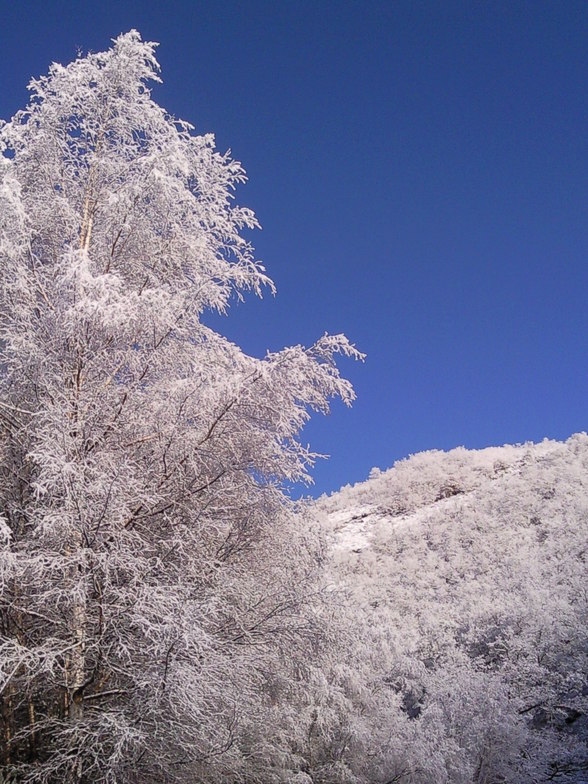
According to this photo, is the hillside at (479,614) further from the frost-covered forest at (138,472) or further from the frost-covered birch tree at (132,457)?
the frost-covered birch tree at (132,457)

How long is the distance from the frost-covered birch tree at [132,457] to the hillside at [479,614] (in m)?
1.72

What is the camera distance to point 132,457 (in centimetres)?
535

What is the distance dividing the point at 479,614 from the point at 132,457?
21538mm

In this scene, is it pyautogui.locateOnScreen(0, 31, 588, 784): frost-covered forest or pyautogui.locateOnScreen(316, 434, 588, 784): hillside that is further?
pyautogui.locateOnScreen(316, 434, 588, 784): hillside

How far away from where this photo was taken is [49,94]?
5.90 meters

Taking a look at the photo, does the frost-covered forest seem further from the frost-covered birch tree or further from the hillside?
the hillside

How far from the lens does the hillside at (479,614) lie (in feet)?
46.6

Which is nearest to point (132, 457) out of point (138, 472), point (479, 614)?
point (138, 472)

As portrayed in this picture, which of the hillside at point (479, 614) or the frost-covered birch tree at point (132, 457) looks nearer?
the frost-covered birch tree at point (132, 457)

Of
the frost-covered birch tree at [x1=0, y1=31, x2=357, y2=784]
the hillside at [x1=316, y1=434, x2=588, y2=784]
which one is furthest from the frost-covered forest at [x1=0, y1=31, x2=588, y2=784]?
the hillside at [x1=316, y1=434, x2=588, y2=784]

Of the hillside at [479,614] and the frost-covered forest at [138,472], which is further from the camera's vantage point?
the hillside at [479,614]

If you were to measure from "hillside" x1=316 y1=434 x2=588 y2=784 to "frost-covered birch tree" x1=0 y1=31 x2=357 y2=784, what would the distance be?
1.72 m

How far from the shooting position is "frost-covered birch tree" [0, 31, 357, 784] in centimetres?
411

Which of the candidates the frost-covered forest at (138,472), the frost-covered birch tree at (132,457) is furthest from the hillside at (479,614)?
the frost-covered birch tree at (132,457)
